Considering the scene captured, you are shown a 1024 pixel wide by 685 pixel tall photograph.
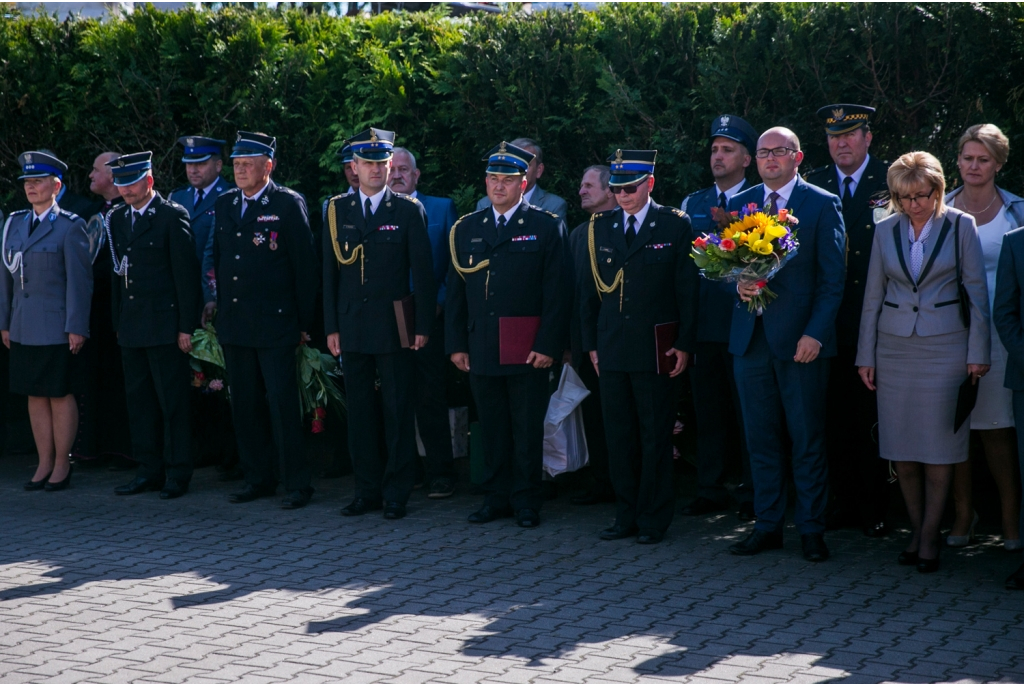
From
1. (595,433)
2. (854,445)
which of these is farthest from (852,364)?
(595,433)

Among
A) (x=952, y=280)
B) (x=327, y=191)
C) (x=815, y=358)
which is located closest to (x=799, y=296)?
(x=815, y=358)

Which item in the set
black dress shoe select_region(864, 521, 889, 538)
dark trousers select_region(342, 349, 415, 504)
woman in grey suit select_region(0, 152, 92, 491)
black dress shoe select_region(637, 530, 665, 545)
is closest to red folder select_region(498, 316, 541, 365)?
dark trousers select_region(342, 349, 415, 504)

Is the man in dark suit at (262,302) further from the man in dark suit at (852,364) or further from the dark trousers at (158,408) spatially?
the man in dark suit at (852,364)

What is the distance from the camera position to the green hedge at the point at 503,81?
7496mm

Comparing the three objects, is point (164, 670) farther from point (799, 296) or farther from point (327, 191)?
point (327, 191)

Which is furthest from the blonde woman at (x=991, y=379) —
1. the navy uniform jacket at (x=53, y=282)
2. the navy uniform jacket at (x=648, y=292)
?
the navy uniform jacket at (x=53, y=282)

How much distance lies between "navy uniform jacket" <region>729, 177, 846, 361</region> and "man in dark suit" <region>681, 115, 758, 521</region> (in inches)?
36.9

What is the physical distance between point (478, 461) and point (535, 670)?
11.6 ft

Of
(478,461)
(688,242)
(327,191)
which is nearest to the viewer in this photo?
(688,242)

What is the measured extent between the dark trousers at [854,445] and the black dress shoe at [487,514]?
1.98 m

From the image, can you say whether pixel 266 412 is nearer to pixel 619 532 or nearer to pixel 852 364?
pixel 619 532

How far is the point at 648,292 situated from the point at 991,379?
190 centimetres

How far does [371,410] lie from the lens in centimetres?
757

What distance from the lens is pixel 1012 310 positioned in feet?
19.3
